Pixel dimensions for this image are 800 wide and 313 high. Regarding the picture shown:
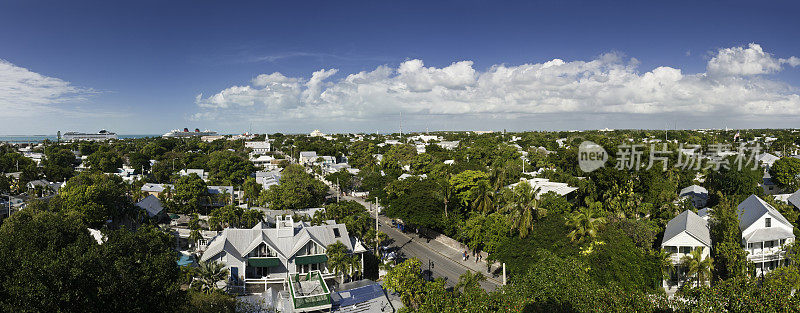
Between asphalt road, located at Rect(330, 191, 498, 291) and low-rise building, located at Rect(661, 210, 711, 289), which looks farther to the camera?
asphalt road, located at Rect(330, 191, 498, 291)

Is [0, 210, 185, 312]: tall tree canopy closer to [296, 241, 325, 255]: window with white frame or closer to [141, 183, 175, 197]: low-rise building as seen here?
[296, 241, 325, 255]: window with white frame

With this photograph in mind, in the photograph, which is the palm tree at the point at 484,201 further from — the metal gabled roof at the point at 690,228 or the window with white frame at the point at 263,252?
the window with white frame at the point at 263,252

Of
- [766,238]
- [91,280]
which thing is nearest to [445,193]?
[766,238]

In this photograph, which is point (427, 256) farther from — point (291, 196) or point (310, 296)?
point (291, 196)

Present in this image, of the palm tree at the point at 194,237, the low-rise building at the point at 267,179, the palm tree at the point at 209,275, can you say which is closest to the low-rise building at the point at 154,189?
the low-rise building at the point at 267,179

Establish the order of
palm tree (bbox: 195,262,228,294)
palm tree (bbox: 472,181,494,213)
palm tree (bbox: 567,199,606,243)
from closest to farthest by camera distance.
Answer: palm tree (bbox: 195,262,228,294), palm tree (bbox: 567,199,606,243), palm tree (bbox: 472,181,494,213)

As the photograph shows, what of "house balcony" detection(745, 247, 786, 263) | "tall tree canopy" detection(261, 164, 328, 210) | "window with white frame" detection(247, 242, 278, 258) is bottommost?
"house balcony" detection(745, 247, 786, 263)

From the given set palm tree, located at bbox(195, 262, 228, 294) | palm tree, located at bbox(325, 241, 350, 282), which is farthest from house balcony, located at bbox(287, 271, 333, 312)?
palm tree, located at bbox(195, 262, 228, 294)
